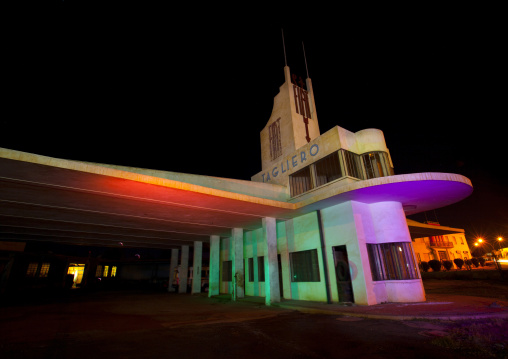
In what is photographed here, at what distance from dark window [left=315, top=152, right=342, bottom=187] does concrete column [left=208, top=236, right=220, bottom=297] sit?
30.3 ft

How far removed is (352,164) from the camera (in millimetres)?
11914

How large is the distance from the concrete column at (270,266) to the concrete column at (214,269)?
6.01 m

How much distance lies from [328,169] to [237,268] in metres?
7.81

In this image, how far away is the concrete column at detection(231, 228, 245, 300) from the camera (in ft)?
45.5

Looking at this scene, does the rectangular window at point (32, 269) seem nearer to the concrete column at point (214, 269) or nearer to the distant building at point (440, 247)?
the concrete column at point (214, 269)

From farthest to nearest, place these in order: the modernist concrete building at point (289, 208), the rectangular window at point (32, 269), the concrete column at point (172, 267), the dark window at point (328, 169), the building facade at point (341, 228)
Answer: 1. the rectangular window at point (32, 269)
2. the concrete column at point (172, 267)
3. the dark window at point (328, 169)
4. the building facade at point (341, 228)
5. the modernist concrete building at point (289, 208)

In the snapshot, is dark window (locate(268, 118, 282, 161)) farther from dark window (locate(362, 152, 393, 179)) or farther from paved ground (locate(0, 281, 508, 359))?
paved ground (locate(0, 281, 508, 359))

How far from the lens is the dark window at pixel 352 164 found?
1162 cm

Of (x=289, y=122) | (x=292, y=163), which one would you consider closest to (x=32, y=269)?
(x=292, y=163)

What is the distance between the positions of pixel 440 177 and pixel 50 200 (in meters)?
15.1

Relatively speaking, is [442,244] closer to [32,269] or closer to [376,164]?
[376,164]

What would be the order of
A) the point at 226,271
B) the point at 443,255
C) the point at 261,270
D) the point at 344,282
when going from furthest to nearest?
the point at 443,255 → the point at 226,271 → the point at 261,270 → the point at 344,282

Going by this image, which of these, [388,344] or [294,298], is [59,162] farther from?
[294,298]

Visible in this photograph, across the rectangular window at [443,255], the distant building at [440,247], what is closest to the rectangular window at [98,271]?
the distant building at [440,247]
